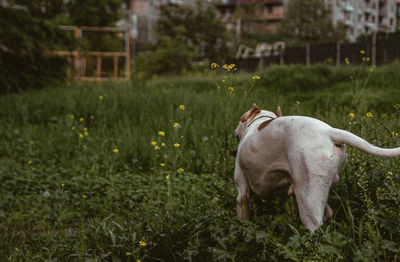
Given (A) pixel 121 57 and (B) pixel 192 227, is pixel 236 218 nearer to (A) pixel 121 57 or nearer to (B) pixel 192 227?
(B) pixel 192 227

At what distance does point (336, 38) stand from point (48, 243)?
38279mm

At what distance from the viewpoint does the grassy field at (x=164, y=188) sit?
2.40m

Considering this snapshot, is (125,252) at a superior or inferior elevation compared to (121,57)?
inferior

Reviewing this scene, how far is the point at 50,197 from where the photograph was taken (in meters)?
4.41

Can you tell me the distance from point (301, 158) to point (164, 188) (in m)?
2.41

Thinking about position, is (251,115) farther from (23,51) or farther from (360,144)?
(23,51)

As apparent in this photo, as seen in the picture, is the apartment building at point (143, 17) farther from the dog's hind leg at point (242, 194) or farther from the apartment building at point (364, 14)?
the dog's hind leg at point (242, 194)

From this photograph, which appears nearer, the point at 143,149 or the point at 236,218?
the point at 236,218

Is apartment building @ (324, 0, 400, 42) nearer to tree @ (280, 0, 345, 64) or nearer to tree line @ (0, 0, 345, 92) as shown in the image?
tree line @ (0, 0, 345, 92)

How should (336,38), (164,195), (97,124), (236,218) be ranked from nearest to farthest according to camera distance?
(236,218)
(164,195)
(97,124)
(336,38)

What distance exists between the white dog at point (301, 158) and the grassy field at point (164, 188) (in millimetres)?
187

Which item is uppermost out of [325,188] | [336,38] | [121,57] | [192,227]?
[336,38]

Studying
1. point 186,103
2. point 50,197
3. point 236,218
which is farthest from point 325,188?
point 186,103

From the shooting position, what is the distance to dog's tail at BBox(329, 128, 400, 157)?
1.95 meters
